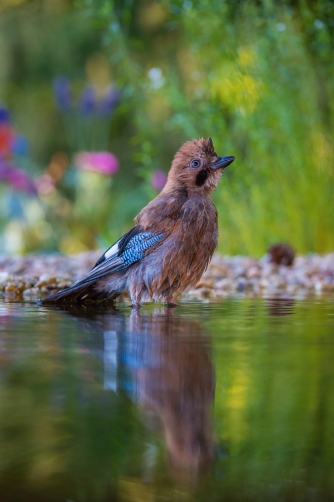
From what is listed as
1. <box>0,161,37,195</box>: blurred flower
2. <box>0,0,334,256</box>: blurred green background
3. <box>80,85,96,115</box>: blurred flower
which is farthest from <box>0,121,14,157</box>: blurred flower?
<box>80,85,96,115</box>: blurred flower

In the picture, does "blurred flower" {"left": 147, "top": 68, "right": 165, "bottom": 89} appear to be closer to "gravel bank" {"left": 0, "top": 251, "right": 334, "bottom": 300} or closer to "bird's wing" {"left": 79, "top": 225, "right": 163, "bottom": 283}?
"gravel bank" {"left": 0, "top": 251, "right": 334, "bottom": 300}

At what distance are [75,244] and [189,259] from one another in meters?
6.88

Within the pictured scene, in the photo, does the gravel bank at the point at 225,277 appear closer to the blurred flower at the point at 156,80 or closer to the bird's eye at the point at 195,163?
the bird's eye at the point at 195,163

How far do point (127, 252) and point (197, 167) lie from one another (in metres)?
0.46

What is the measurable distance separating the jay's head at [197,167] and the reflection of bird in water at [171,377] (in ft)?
2.57

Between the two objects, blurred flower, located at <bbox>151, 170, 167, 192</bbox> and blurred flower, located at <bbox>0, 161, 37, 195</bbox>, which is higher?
blurred flower, located at <bbox>0, 161, 37, 195</bbox>

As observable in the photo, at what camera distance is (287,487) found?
3.24 ft

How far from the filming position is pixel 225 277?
16.5 ft

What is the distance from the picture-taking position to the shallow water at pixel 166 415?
1.00 meters

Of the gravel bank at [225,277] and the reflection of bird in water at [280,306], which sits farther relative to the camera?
the gravel bank at [225,277]

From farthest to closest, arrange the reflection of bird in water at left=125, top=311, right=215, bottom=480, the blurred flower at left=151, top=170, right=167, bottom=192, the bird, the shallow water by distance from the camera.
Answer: the blurred flower at left=151, top=170, right=167, bottom=192
the bird
the reflection of bird in water at left=125, top=311, right=215, bottom=480
the shallow water

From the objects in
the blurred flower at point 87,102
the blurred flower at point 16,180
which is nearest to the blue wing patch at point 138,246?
the blurred flower at point 16,180

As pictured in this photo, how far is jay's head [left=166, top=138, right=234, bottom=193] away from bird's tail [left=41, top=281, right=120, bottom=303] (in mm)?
548

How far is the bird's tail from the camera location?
351cm
